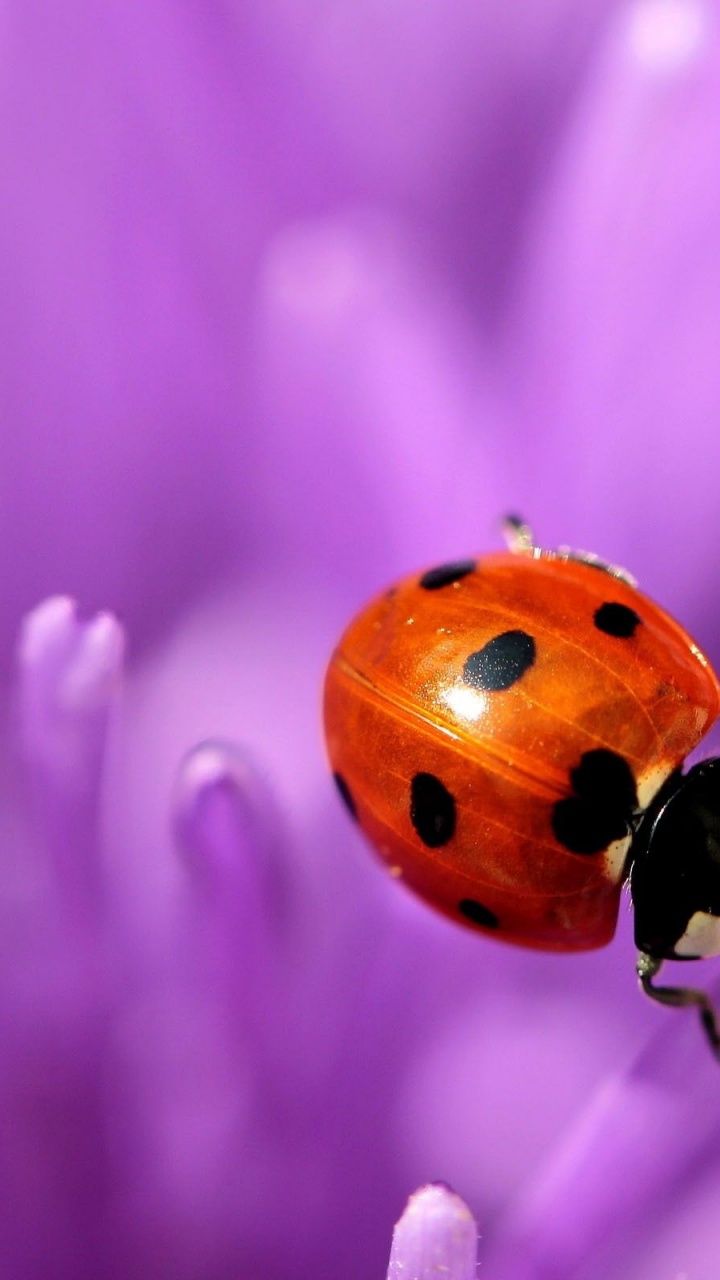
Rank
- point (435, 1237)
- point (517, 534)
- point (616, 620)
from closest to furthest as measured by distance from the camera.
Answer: point (435, 1237) → point (616, 620) → point (517, 534)

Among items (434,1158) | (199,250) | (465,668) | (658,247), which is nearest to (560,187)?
(658,247)

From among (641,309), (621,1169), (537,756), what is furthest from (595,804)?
(641,309)

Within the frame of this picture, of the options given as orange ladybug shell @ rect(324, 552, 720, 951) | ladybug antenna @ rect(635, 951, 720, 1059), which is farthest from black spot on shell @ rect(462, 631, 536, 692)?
ladybug antenna @ rect(635, 951, 720, 1059)

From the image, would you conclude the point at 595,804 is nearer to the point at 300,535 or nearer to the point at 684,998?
the point at 684,998

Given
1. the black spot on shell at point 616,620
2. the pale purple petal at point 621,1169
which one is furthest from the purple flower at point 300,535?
the black spot on shell at point 616,620

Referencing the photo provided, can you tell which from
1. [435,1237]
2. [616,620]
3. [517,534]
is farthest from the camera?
[517,534]

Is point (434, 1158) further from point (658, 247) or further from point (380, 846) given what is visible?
point (658, 247)

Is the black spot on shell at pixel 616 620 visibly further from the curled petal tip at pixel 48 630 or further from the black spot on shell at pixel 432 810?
the curled petal tip at pixel 48 630
